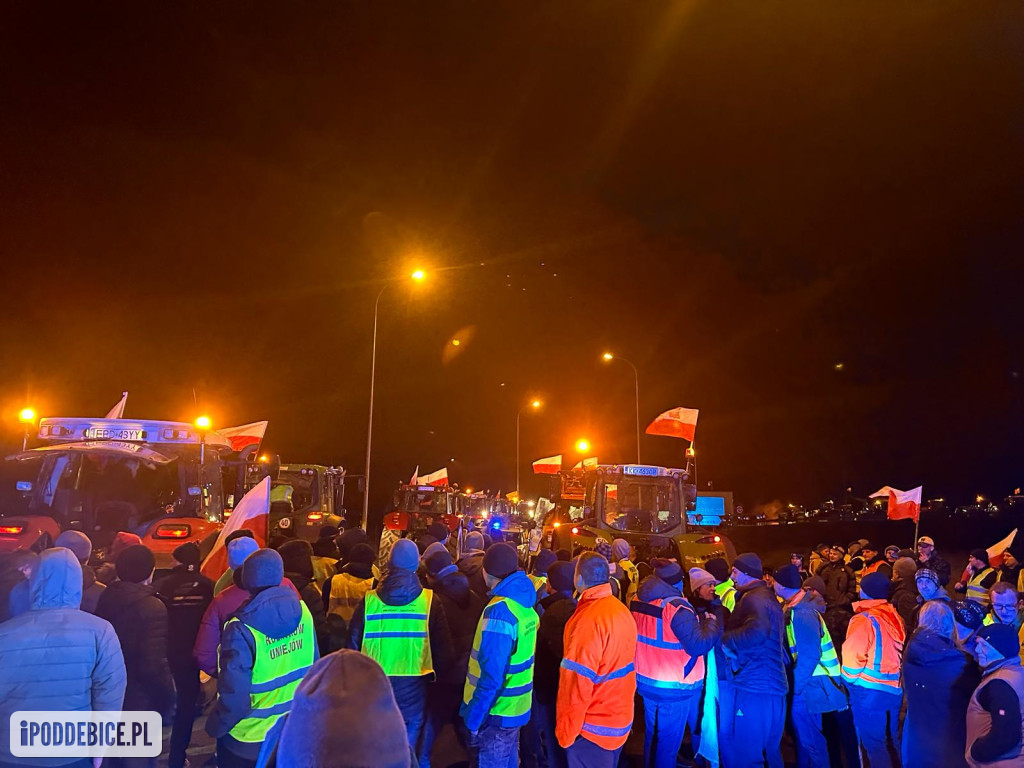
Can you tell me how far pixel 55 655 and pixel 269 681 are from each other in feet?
3.45

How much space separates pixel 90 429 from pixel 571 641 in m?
8.41

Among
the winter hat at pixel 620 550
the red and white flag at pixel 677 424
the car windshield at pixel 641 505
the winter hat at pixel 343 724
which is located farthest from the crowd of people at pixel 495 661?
the red and white flag at pixel 677 424

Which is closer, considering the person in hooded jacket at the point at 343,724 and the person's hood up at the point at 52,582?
the person in hooded jacket at the point at 343,724

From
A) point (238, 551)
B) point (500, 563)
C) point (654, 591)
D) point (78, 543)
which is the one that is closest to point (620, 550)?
point (654, 591)

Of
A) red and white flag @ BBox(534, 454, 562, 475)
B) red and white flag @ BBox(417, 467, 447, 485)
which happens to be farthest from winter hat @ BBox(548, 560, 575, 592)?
red and white flag @ BBox(534, 454, 562, 475)

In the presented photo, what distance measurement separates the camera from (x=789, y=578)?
6.37 meters

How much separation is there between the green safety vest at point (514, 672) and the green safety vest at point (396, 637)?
0.37m

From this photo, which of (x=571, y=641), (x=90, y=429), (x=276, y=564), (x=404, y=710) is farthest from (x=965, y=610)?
(x=90, y=429)

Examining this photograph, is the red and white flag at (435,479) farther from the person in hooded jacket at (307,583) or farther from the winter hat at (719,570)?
the person in hooded jacket at (307,583)

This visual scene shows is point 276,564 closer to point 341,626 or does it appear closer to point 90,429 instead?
point 341,626

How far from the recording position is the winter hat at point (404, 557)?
4.86 metres

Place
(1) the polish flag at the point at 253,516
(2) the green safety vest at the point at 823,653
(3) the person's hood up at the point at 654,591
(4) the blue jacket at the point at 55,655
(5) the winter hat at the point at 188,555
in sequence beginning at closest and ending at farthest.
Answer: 1. (4) the blue jacket at the point at 55,655
2. (3) the person's hood up at the point at 654,591
3. (2) the green safety vest at the point at 823,653
4. (5) the winter hat at the point at 188,555
5. (1) the polish flag at the point at 253,516

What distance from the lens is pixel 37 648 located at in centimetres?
355

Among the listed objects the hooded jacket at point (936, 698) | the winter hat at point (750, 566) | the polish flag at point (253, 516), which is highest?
the polish flag at point (253, 516)
